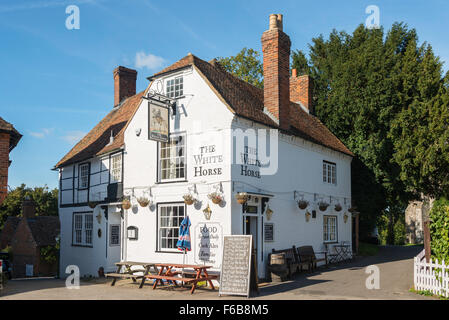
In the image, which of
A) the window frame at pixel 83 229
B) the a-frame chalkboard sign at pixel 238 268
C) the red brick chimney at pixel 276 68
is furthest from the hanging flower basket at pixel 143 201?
the red brick chimney at pixel 276 68

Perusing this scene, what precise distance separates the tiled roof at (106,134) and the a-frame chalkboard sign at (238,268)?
791cm

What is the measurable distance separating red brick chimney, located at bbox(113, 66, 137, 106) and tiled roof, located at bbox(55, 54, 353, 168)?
0.69m

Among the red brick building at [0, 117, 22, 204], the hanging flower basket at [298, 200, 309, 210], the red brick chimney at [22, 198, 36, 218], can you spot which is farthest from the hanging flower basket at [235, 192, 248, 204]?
the red brick chimney at [22, 198, 36, 218]

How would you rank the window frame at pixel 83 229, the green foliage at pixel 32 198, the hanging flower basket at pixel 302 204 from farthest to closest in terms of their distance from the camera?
the green foliage at pixel 32 198 < the window frame at pixel 83 229 < the hanging flower basket at pixel 302 204

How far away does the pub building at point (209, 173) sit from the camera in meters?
14.6

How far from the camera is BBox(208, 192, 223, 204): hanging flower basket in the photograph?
551 inches

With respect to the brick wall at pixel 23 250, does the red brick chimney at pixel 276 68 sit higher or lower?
higher

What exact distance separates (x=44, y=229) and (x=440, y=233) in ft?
72.9

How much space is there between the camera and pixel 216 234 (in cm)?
1416

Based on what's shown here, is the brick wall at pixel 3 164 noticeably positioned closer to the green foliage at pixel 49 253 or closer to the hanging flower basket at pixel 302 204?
the green foliage at pixel 49 253

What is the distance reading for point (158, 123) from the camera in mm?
15352

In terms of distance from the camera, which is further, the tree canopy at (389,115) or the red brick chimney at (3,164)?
the tree canopy at (389,115)
